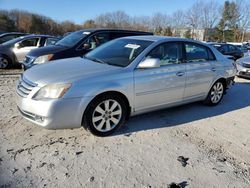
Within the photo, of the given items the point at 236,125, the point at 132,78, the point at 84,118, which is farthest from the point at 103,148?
the point at 236,125

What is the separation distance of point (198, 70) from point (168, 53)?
0.82 m

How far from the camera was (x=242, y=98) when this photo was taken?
673cm

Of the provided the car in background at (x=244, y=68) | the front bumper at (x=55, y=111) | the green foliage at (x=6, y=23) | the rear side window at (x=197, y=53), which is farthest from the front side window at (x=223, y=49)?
the green foliage at (x=6, y=23)

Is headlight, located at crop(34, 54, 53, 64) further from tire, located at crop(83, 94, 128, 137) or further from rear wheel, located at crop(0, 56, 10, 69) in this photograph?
tire, located at crop(83, 94, 128, 137)

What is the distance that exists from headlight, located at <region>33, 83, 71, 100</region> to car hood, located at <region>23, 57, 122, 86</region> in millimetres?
79

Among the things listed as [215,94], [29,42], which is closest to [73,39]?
[29,42]

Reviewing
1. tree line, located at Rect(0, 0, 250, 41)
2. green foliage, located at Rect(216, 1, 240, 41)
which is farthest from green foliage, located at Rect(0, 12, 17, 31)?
green foliage, located at Rect(216, 1, 240, 41)

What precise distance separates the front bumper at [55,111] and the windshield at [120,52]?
1027mm

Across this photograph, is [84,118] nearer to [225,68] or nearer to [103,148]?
[103,148]

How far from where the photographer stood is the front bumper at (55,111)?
11.2ft

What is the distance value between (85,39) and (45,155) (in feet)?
15.6

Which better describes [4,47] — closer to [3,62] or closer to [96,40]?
[3,62]

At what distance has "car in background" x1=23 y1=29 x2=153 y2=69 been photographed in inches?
277

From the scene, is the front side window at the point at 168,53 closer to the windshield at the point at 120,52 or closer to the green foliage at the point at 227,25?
the windshield at the point at 120,52
